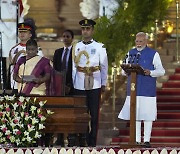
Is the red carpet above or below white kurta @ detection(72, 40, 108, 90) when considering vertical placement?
below

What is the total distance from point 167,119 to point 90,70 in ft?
10.8

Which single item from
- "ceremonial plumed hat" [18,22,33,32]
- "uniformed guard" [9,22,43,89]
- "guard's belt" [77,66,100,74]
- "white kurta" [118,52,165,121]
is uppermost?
"ceremonial plumed hat" [18,22,33,32]

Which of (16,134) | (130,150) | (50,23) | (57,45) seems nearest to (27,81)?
(16,134)

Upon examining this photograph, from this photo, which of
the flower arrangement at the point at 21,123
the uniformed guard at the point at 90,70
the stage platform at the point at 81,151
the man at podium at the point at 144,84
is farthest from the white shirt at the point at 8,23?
the stage platform at the point at 81,151

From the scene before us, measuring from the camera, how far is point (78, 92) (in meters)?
13.4

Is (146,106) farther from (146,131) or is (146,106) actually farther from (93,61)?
(93,61)

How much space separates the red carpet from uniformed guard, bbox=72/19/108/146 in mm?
1620

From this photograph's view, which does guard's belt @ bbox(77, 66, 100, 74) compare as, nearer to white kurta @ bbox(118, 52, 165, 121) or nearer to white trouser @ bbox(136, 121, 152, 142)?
white kurta @ bbox(118, 52, 165, 121)

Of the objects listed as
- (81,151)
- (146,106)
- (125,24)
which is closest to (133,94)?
(146,106)

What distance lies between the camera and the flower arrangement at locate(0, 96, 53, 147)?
37.7 feet

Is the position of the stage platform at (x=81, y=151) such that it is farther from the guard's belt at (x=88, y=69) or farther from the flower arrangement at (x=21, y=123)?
the guard's belt at (x=88, y=69)

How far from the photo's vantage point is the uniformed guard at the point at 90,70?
13.3 m

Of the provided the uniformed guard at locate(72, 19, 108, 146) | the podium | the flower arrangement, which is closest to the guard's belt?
the uniformed guard at locate(72, 19, 108, 146)

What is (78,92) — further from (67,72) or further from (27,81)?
(27,81)
